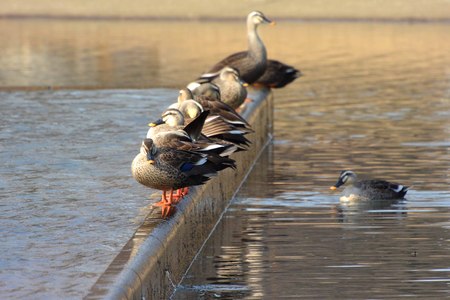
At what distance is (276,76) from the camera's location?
22156 mm

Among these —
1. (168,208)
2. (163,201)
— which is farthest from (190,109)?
(168,208)

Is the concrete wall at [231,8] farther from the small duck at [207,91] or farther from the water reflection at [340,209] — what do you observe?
the small duck at [207,91]

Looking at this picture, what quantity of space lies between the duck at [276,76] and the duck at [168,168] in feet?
36.3

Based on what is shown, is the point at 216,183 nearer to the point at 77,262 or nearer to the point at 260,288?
the point at 260,288

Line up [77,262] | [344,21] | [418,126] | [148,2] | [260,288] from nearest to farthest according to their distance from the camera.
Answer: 1. [77,262]
2. [260,288]
3. [418,126]
4. [344,21]
5. [148,2]

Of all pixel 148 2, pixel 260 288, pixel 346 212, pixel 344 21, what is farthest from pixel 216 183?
pixel 148 2

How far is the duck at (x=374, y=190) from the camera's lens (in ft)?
48.1

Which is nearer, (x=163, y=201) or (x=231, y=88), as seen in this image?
(x=163, y=201)

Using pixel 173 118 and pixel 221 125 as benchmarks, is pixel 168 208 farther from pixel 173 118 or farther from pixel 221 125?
pixel 221 125

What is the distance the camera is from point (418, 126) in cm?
2103

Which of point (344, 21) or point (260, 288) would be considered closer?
point (260, 288)

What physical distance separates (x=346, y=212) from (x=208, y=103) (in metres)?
2.16

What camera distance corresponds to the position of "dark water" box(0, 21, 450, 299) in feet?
33.3

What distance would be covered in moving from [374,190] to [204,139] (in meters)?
3.21
